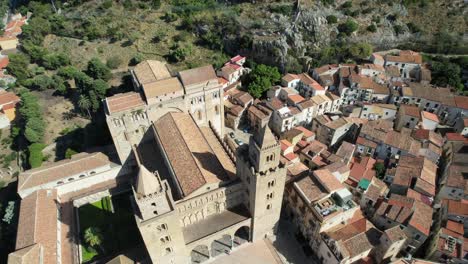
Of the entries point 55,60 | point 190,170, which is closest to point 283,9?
point 190,170

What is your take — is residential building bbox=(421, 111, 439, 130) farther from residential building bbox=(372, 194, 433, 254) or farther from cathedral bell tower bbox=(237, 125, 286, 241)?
cathedral bell tower bbox=(237, 125, 286, 241)

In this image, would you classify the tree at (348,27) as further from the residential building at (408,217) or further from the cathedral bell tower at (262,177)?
the cathedral bell tower at (262,177)

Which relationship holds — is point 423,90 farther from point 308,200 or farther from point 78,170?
point 78,170

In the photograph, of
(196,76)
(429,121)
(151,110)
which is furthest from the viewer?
(429,121)

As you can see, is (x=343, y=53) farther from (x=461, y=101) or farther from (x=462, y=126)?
(x=462, y=126)

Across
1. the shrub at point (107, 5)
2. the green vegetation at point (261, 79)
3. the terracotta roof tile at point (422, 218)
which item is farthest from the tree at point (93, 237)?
the shrub at point (107, 5)

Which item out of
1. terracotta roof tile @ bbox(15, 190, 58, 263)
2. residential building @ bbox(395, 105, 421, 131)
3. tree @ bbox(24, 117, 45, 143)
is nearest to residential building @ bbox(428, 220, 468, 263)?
residential building @ bbox(395, 105, 421, 131)

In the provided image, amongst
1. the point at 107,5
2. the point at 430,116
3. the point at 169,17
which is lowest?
the point at 430,116
